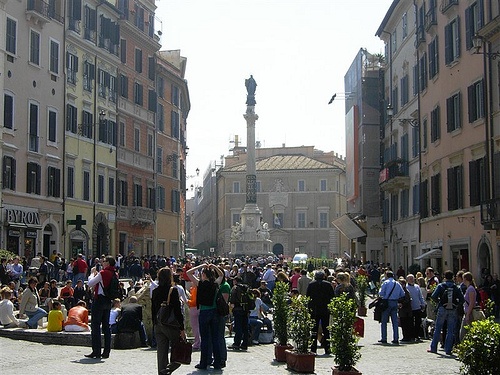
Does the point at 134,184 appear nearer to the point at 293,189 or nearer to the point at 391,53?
the point at 391,53

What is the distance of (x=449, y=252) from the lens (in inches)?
1433

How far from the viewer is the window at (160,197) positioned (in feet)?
195

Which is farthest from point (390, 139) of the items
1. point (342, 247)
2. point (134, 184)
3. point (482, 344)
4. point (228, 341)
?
point (342, 247)

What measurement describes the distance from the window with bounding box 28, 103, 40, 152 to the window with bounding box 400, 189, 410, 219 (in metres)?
18.8

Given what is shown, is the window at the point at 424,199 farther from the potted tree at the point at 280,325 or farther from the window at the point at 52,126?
the potted tree at the point at 280,325

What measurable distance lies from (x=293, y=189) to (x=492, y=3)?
8253 centimetres

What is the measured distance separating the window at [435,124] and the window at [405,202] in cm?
777

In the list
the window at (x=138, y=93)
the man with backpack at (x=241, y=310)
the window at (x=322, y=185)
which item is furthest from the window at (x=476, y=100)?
the window at (x=322, y=185)

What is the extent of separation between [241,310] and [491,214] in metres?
13.4

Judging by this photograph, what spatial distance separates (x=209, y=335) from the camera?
49.3ft

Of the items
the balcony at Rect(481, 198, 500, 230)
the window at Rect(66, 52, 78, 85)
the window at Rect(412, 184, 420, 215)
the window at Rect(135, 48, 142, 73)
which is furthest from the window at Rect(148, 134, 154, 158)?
the balcony at Rect(481, 198, 500, 230)

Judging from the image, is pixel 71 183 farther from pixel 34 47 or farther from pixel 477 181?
pixel 477 181

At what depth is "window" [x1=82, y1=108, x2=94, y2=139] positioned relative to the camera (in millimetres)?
45459

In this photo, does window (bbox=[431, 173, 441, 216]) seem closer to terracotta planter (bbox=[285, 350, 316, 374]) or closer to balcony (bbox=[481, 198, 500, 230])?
balcony (bbox=[481, 198, 500, 230])
